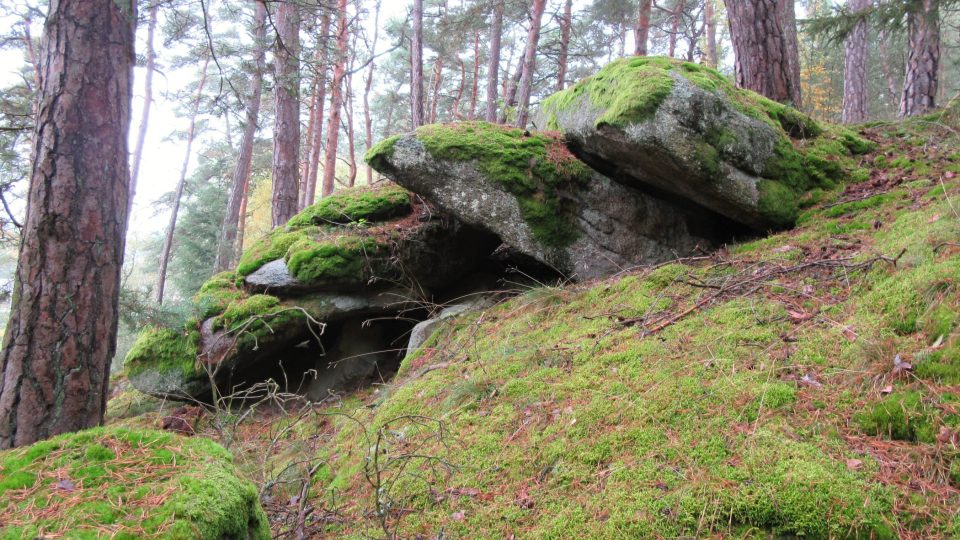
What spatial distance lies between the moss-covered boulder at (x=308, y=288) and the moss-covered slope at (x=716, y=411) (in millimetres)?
2146

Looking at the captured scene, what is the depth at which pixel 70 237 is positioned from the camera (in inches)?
138

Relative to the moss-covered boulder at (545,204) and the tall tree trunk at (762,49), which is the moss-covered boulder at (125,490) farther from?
the tall tree trunk at (762,49)

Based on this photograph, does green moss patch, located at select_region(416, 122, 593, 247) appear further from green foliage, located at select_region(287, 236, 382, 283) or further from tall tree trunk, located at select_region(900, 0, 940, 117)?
tall tree trunk, located at select_region(900, 0, 940, 117)

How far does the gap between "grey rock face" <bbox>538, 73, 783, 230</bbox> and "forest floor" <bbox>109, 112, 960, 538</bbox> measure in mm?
609

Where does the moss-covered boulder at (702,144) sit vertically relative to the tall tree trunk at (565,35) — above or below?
below

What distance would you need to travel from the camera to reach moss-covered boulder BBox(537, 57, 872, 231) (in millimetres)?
4898

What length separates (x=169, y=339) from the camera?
20.4 feet

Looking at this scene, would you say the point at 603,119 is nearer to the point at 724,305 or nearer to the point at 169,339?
the point at 724,305

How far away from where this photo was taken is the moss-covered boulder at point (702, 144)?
4.90 m

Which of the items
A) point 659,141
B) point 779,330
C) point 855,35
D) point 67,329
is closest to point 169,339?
point 67,329

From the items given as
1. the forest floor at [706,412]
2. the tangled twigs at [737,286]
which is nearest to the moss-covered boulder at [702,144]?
the forest floor at [706,412]

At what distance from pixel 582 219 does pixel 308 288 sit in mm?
3530

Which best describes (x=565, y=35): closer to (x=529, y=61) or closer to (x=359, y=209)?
(x=529, y=61)

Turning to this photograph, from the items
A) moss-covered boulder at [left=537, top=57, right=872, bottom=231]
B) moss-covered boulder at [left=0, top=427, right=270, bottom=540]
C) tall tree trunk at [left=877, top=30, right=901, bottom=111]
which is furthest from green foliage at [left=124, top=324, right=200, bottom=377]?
tall tree trunk at [left=877, top=30, right=901, bottom=111]
